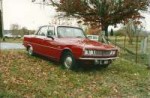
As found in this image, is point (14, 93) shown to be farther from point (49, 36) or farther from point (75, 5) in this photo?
point (75, 5)

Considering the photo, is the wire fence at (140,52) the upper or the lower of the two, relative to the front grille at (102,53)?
lower

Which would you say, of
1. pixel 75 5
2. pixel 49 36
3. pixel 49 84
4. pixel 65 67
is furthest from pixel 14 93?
pixel 75 5

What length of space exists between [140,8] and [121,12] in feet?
4.65

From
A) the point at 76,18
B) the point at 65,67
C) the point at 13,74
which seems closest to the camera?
the point at 13,74

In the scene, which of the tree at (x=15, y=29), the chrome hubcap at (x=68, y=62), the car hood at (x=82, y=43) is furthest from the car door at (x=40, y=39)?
the tree at (x=15, y=29)

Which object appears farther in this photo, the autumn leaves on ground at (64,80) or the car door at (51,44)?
the car door at (51,44)

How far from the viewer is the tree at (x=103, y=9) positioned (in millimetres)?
24156

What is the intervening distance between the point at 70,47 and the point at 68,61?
546 mm

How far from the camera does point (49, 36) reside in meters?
12.9

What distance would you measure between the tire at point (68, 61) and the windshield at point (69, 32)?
1.01m

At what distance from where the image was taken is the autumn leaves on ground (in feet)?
30.0

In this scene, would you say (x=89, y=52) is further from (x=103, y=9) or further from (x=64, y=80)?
(x=103, y=9)

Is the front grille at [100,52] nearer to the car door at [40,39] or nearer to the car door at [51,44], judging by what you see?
the car door at [51,44]

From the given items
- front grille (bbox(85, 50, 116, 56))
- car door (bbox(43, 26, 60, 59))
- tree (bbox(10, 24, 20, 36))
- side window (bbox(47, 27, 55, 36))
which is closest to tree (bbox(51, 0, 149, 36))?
side window (bbox(47, 27, 55, 36))
